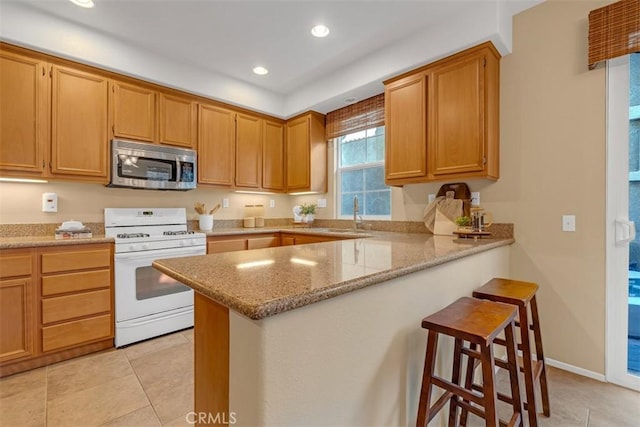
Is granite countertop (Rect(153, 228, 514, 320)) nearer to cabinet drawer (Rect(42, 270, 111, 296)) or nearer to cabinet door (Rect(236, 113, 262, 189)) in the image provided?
cabinet drawer (Rect(42, 270, 111, 296))

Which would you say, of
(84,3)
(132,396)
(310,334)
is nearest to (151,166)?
(84,3)

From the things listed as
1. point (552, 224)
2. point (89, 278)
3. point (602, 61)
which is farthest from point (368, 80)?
point (89, 278)

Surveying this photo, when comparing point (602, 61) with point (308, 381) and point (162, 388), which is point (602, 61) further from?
point (162, 388)

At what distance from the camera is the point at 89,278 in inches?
89.4

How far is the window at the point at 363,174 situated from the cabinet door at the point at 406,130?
1.78 feet

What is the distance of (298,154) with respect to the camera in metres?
3.83

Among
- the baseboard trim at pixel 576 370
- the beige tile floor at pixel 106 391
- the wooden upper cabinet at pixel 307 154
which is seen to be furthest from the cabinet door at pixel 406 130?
the beige tile floor at pixel 106 391

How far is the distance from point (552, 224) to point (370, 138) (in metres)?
1.97

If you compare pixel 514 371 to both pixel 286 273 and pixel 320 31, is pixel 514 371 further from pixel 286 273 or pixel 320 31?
pixel 320 31

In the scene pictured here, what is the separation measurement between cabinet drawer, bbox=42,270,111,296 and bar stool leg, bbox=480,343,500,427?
2.65 m

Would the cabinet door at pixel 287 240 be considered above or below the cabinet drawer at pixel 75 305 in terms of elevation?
above

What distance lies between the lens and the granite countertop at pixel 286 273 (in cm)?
72

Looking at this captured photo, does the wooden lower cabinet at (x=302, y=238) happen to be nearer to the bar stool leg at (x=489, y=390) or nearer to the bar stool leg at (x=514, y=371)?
the bar stool leg at (x=514, y=371)

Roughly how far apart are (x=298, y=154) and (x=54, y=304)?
278cm
